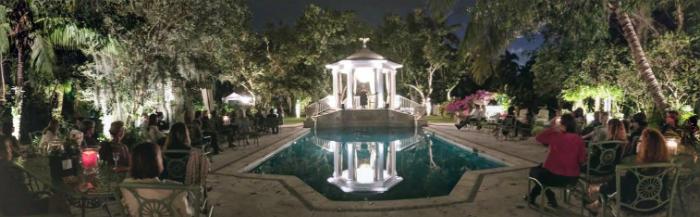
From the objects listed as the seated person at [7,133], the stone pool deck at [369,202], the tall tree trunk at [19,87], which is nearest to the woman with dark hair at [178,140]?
the stone pool deck at [369,202]

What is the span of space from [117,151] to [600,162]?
545 centimetres

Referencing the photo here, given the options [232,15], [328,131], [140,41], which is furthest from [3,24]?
[328,131]

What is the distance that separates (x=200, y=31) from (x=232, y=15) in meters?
2.50

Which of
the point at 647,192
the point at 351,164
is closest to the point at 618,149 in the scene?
the point at 647,192

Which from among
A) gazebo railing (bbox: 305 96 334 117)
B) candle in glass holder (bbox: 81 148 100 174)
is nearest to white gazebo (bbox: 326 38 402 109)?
gazebo railing (bbox: 305 96 334 117)

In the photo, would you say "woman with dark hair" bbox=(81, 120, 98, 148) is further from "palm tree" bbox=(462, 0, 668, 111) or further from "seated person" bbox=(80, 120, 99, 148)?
"palm tree" bbox=(462, 0, 668, 111)

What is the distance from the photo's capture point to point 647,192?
12.7ft

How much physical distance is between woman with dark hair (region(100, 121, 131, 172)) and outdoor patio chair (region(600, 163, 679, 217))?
4829 mm

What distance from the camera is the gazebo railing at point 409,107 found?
83.2 ft

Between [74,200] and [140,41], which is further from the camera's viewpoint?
[140,41]

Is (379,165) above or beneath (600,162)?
beneath

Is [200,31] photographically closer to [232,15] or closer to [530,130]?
[232,15]

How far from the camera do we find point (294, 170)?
998cm

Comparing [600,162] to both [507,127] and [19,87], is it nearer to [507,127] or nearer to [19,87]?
[507,127]
